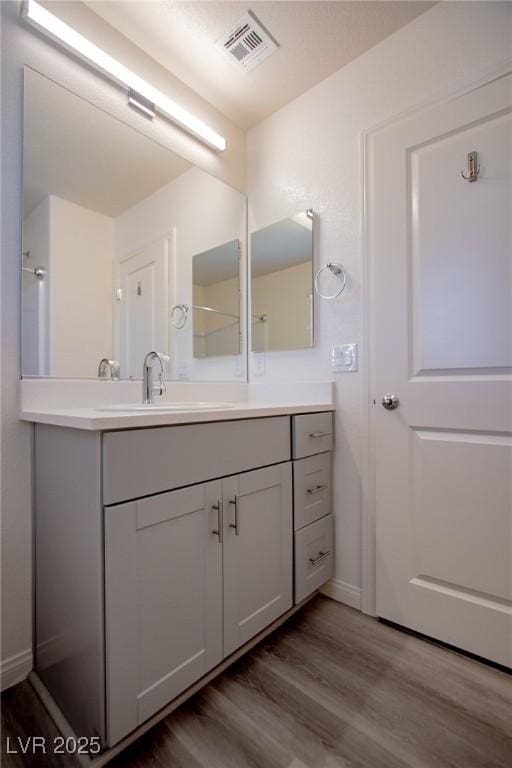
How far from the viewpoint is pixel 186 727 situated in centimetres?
102

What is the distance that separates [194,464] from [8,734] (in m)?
0.87

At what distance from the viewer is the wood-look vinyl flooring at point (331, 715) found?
3.07ft

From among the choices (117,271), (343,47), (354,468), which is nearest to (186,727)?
(354,468)

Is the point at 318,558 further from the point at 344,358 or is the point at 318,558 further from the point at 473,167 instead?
the point at 473,167

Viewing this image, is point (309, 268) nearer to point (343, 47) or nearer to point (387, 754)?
point (343, 47)

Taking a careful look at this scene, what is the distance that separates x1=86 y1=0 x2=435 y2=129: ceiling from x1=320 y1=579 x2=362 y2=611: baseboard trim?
2239mm

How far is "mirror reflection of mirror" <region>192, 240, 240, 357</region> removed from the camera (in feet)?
6.13

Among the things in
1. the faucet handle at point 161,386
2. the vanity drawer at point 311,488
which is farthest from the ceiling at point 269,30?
the vanity drawer at point 311,488

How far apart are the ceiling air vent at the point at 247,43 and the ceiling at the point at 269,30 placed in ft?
0.07

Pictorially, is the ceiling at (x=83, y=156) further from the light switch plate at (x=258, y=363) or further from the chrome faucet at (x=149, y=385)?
the light switch plate at (x=258, y=363)

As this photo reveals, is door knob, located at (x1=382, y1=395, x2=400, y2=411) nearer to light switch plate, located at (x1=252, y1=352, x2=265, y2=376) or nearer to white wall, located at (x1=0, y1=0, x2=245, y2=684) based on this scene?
light switch plate, located at (x1=252, y1=352, x2=265, y2=376)

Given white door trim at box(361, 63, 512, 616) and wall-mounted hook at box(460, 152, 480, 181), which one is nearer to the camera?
wall-mounted hook at box(460, 152, 480, 181)

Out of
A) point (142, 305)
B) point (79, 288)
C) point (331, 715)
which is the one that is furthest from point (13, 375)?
point (331, 715)

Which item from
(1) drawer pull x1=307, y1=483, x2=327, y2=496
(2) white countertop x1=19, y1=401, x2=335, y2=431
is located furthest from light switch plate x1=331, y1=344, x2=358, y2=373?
(1) drawer pull x1=307, y1=483, x2=327, y2=496
